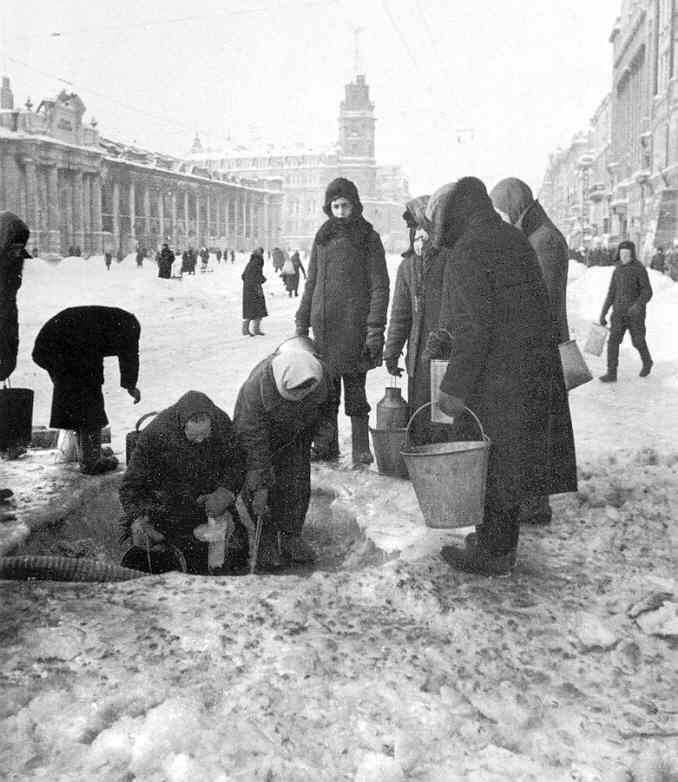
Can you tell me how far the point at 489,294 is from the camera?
349cm

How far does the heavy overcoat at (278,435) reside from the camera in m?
4.06

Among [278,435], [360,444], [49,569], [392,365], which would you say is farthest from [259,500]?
[360,444]

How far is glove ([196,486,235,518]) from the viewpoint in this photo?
4.09 m

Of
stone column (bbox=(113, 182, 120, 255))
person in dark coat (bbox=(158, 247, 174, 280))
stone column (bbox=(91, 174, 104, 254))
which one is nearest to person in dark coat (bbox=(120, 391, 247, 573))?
person in dark coat (bbox=(158, 247, 174, 280))

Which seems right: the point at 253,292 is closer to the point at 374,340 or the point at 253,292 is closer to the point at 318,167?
the point at 374,340

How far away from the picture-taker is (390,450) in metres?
5.29

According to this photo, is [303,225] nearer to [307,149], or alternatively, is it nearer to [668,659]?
[307,149]

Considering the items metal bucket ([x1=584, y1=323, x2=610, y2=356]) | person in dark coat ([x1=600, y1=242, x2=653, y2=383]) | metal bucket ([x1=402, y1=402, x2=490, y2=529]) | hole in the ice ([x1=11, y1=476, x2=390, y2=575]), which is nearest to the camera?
metal bucket ([x1=402, y1=402, x2=490, y2=529])

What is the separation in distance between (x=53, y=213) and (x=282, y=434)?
4684 centimetres

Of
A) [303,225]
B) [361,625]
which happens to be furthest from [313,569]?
[303,225]

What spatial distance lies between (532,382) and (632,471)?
79.9 inches

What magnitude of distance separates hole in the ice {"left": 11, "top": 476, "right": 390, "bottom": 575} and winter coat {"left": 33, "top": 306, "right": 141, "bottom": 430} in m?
0.48

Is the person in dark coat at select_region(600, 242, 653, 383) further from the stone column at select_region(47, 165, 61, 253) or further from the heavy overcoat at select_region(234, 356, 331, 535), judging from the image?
the stone column at select_region(47, 165, 61, 253)

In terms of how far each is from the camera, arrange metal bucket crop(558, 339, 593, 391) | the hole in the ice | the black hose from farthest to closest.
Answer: metal bucket crop(558, 339, 593, 391) < the hole in the ice < the black hose
